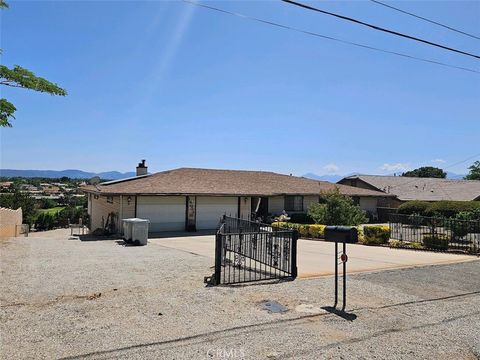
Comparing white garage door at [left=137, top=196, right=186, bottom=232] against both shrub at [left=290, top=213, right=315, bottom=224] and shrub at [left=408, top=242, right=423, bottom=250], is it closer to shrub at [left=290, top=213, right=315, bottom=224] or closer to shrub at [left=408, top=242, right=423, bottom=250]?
shrub at [left=290, top=213, right=315, bottom=224]

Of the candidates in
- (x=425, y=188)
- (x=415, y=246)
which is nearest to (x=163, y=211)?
(x=415, y=246)

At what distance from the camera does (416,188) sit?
148 ft

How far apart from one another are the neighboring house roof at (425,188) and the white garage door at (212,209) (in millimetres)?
22198

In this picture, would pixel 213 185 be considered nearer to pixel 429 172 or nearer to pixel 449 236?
pixel 449 236

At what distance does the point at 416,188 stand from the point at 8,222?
131 ft

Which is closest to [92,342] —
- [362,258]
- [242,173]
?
[362,258]

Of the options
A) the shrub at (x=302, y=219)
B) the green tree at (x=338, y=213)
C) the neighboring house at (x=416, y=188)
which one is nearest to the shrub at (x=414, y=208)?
the neighboring house at (x=416, y=188)

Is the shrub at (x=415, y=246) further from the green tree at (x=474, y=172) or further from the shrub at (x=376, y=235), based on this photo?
the green tree at (x=474, y=172)

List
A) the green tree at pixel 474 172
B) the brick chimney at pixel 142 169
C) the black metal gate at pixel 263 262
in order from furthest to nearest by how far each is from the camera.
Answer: the green tree at pixel 474 172
the brick chimney at pixel 142 169
the black metal gate at pixel 263 262

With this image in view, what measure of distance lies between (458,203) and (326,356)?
1233 inches

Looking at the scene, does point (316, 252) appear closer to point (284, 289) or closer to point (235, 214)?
point (284, 289)

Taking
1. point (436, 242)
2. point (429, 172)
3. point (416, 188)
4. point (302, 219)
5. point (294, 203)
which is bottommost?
point (436, 242)

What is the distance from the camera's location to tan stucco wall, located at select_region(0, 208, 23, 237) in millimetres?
19998

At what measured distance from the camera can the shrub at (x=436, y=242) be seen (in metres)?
17.0
